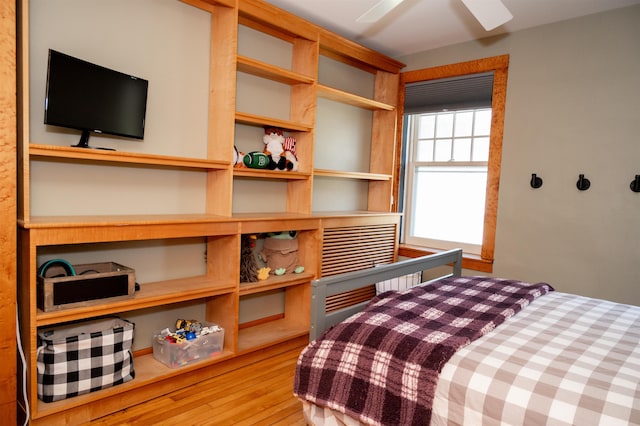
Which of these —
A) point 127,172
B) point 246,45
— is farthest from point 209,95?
point 127,172

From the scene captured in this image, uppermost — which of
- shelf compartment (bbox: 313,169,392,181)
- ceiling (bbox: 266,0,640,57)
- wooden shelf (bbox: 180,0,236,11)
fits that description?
ceiling (bbox: 266,0,640,57)

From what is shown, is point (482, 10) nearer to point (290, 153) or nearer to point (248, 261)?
point (290, 153)

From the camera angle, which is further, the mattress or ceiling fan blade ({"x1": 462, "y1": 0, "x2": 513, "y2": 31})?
ceiling fan blade ({"x1": 462, "y1": 0, "x2": 513, "y2": 31})

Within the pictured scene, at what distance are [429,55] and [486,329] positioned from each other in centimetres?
294

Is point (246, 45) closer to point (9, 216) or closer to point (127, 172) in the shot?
point (127, 172)

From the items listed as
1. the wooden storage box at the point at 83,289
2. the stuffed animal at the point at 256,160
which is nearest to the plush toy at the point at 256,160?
the stuffed animal at the point at 256,160

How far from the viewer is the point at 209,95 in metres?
2.84

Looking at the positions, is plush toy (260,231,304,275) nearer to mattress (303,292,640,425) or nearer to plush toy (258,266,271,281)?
plush toy (258,266,271,281)

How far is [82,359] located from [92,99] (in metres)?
1.30

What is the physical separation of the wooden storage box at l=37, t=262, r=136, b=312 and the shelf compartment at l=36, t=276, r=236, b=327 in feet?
0.11

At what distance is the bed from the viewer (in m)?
1.31

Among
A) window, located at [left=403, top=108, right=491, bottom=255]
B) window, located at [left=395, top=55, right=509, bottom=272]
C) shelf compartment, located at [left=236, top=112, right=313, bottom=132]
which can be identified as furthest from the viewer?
window, located at [left=403, top=108, right=491, bottom=255]

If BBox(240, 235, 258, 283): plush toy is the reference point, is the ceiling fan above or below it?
above

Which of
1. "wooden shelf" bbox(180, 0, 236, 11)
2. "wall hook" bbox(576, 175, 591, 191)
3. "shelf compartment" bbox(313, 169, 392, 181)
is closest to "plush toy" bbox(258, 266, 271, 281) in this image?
"shelf compartment" bbox(313, 169, 392, 181)
